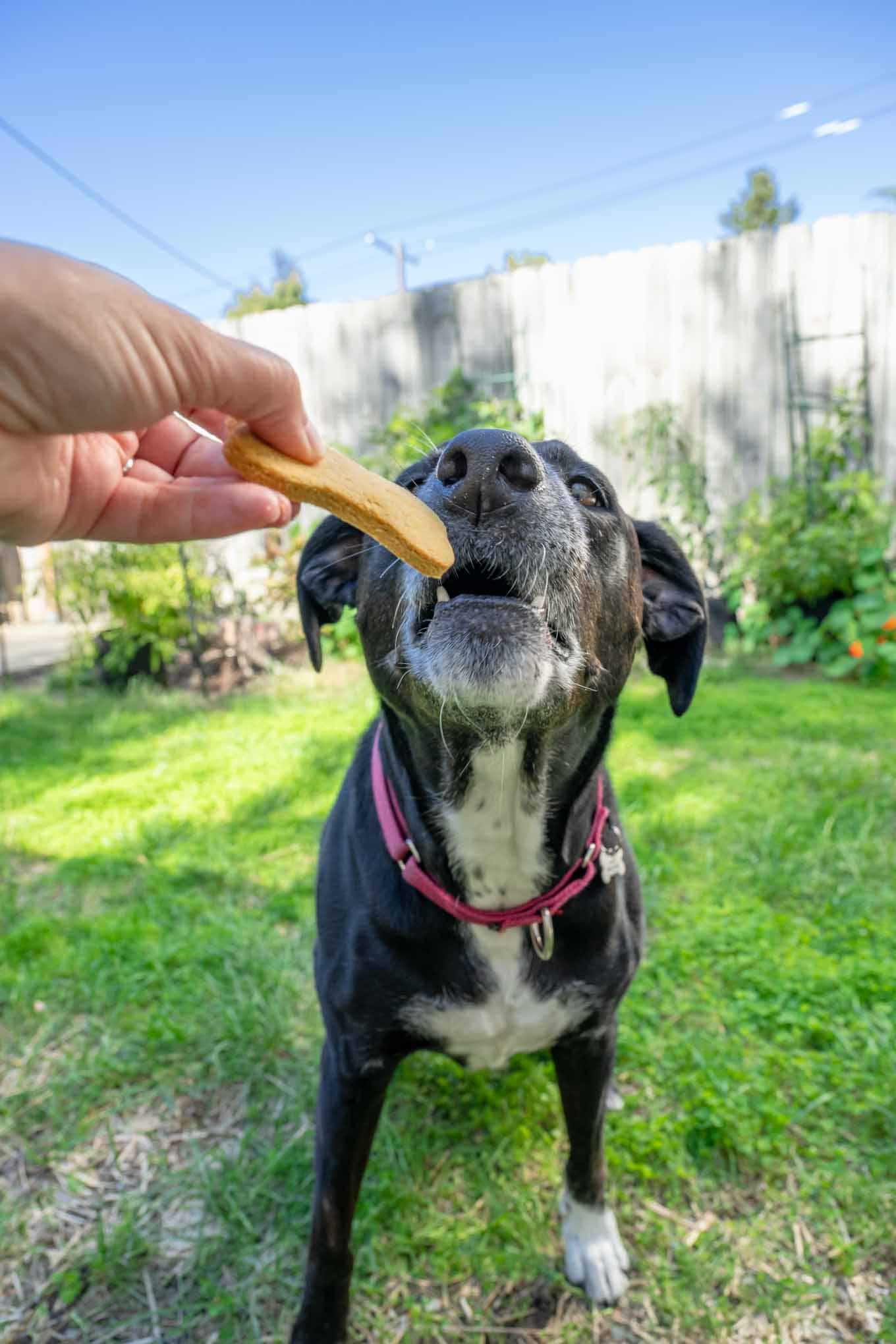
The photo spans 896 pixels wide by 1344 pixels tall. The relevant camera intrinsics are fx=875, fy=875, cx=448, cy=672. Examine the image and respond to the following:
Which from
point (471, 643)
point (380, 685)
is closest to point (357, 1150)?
point (380, 685)

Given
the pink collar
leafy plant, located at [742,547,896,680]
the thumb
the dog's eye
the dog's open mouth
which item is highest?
the thumb

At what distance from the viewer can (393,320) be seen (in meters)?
7.77

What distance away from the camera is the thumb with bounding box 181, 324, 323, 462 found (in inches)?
42.8

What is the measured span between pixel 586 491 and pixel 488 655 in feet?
1.67

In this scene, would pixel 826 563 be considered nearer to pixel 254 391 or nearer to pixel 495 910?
pixel 495 910

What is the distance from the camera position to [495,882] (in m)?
1.74

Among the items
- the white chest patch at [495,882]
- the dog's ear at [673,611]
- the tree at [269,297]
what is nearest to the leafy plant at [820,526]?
the dog's ear at [673,611]

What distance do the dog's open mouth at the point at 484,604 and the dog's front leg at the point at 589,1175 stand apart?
94 cm

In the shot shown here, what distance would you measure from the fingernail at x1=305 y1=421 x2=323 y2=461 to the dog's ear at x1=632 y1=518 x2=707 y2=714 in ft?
3.35

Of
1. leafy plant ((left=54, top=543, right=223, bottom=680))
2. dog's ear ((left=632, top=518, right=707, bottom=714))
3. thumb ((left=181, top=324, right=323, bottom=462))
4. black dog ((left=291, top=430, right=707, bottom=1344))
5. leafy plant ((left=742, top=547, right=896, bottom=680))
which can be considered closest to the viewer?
thumb ((left=181, top=324, right=323, bottom=462))

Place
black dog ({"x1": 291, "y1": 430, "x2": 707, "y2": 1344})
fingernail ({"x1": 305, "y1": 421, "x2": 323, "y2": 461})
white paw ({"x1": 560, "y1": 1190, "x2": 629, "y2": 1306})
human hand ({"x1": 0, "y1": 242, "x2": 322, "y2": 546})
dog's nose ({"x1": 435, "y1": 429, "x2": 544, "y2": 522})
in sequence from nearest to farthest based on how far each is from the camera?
human hand ({"x1": 0, "y1": 242, "x2": 322, "y2": 546}) < fingernail ({"x1": 305, "y1": 421, "x2": 323, "y2": 461}) < dog's nose ({"x1": 435, "y1": 429, "x2": 544, "y2": 522}) < black dog ({"x1": 291, "y1": 430, "x2": 707, "y2": 1344}) < white paw ({"x1": 560, "y1": 1190, "x2": 629, "y2": 1306})

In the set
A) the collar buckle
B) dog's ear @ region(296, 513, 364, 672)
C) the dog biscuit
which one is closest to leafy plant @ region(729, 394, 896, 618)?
dog's ear @ region(296, 513, 364, 672)

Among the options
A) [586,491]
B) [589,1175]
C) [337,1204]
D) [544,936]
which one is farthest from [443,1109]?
[586,491]

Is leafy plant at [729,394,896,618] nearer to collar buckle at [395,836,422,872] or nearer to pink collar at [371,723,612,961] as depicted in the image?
pink collar at [371,723,612,961]
